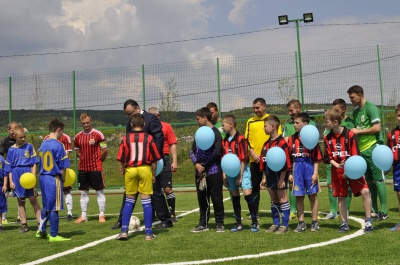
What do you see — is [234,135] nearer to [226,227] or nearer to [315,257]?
[226,227]

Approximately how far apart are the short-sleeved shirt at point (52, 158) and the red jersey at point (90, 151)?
8.49 ft

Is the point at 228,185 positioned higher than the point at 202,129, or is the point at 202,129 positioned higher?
the point at 202,129

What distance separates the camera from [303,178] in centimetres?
792

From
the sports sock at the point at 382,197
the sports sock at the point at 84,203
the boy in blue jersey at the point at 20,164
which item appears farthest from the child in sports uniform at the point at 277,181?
the sports sock at the point at 84,203

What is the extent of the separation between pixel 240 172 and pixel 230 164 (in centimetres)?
47

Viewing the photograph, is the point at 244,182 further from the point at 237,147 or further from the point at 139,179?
the point at 139,179

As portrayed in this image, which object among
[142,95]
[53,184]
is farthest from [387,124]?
[53,184]

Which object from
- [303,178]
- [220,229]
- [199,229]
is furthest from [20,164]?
[303,178]

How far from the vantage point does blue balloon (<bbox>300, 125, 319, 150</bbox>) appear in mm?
7621

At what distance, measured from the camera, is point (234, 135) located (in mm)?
8500

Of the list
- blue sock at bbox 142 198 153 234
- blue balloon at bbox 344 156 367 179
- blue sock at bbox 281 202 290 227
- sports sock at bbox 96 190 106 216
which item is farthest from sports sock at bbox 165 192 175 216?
blue balloon at bbox 344 156 367 179

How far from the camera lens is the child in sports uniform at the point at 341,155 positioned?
772 centimetres

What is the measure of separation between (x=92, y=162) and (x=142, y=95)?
415 inches

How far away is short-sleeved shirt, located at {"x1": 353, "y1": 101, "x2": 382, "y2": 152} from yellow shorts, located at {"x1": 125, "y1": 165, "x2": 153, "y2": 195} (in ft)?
11.7
